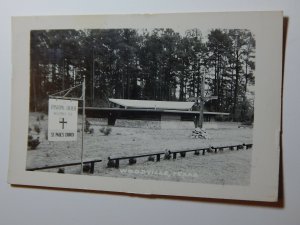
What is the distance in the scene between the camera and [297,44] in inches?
36.8

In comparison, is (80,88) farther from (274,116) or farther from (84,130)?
(274,116)

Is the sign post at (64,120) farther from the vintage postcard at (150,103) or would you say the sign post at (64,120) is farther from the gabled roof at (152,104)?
the gabled roof at (152,104)

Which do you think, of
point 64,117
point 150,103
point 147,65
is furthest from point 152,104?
point 64,117

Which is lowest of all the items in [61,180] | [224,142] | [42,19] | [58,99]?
[61,180]

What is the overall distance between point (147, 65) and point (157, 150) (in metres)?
0.24

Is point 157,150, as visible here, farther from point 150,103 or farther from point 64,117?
point 64,117

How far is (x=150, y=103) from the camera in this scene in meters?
1.02

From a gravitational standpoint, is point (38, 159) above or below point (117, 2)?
below

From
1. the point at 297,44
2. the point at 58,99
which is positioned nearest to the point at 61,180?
the point at 58,99

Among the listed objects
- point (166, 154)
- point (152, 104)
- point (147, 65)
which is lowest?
point (166, 154)

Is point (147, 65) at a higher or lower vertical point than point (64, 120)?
higher

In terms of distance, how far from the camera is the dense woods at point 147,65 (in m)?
0.98

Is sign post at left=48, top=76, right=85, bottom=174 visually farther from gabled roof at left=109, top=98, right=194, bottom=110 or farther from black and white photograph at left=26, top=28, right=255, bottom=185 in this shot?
gabled roof at left=109, top=98, right=194, bottom=110

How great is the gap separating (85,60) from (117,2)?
191mm
